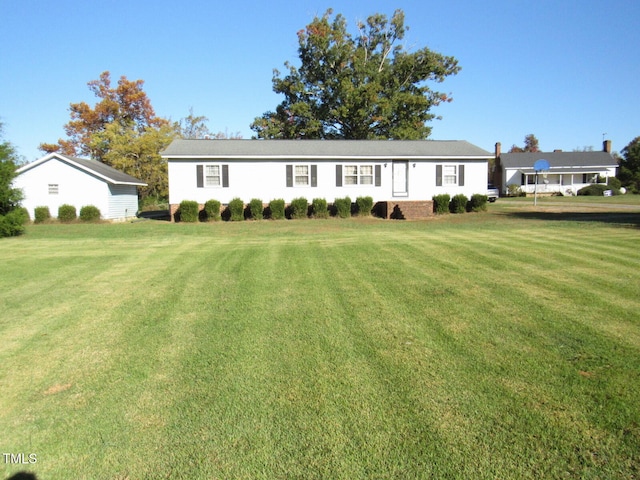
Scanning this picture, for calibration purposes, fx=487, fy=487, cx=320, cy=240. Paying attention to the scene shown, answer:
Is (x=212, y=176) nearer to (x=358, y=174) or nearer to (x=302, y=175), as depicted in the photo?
(x=302, y=175)

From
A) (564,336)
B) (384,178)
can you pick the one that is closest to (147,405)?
(564,336)

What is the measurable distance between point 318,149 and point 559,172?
31.8m

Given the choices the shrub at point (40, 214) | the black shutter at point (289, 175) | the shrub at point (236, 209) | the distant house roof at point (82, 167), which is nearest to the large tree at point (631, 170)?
the black shutter at point (289, 175)

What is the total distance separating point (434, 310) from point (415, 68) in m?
34.7

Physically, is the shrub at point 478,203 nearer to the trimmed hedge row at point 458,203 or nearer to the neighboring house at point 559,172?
the trimmed hedge row at point 458,203

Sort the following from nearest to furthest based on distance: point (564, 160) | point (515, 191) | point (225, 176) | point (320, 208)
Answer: point (320, 208) < point (225, 176) < point (515, 191) < point (564, 160)

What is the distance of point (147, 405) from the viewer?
3.57 meters

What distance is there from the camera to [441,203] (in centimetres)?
2331

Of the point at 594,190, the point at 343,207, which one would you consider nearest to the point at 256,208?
the point at 343,207

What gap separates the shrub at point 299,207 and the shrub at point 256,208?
1517 mm

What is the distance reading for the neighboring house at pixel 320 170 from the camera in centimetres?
2278

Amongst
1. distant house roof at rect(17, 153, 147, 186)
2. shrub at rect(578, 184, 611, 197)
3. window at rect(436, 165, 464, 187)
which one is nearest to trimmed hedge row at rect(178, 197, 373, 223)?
distant house roof at rect(17, 153, 147, 186)

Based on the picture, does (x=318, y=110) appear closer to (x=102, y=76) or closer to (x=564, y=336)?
(x=102, y=76)

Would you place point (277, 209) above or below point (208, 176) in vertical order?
below
